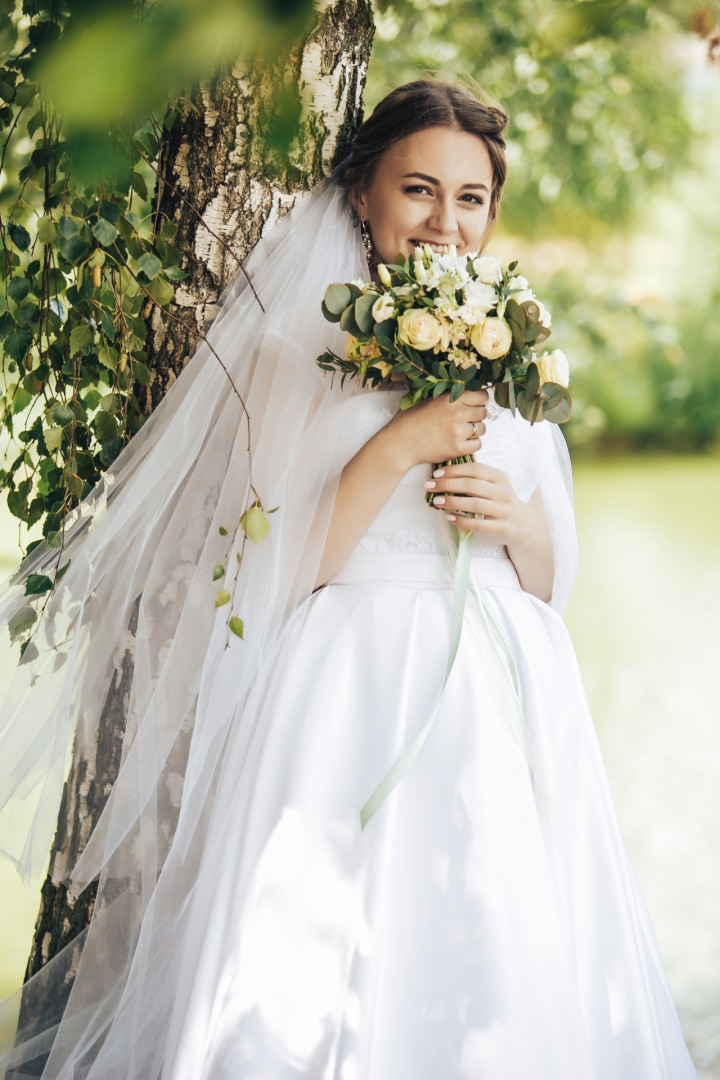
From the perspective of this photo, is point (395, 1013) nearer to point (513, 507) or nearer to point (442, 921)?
point (442, 921)

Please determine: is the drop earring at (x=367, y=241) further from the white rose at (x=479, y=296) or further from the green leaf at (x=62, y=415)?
the green leaf at (x=62, y=415)

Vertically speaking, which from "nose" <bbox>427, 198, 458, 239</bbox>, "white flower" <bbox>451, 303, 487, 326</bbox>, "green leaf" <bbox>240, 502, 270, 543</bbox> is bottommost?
"green leaf" <bbox>240, 502, 270, 543</bbox>

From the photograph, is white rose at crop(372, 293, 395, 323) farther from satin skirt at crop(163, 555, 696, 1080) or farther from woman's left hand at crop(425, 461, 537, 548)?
satin skirt at crop(163, 555, 696, 1080)

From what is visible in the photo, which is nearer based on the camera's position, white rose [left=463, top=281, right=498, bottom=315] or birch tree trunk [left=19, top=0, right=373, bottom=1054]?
white rose [left=463, top=281, right=498, bottom=315]

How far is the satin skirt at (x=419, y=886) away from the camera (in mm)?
1454

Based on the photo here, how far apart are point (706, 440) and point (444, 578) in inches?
369

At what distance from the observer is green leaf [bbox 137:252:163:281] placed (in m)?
1.77

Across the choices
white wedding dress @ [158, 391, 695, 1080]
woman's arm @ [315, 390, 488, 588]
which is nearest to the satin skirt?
white wedding dress @ [158, 391, 695, 1080]

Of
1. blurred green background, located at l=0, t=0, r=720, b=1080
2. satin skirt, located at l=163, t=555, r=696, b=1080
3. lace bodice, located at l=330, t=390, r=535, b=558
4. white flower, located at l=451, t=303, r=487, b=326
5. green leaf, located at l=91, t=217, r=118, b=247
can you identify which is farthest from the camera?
lace bodice, located at l=330, t=390, r=535, b=558

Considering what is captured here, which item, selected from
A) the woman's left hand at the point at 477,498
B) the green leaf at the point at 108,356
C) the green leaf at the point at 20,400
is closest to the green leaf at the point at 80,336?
the green leaf at the point at 108,356

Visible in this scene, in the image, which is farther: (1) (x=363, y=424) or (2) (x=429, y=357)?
(1) (x=363, y=424)

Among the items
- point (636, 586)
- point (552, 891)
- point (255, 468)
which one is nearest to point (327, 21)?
point (255, 468)

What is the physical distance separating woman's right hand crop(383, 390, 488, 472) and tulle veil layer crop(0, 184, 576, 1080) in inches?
5.4

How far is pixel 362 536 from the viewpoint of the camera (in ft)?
5.74
